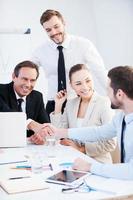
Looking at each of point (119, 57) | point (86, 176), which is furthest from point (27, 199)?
point (119, 57)

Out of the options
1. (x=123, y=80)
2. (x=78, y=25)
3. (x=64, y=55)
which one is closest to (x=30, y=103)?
(x=64, y=55)

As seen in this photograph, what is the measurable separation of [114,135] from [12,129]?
0.70m

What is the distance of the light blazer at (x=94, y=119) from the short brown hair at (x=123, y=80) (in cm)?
69

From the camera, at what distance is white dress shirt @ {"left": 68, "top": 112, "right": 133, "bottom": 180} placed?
71.9 inches

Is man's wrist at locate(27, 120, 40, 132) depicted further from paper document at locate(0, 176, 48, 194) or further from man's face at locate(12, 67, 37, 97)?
paper document at locate(0, 176, 48, 194)

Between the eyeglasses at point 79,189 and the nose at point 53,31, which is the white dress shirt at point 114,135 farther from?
the nose at point 53,31

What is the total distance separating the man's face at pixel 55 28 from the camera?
332cm

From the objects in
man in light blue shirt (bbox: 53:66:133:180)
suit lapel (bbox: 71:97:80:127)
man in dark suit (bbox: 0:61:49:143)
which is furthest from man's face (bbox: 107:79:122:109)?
man in dark suit (bbox: 0:61:49:143)

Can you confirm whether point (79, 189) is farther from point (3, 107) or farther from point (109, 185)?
point (3, 107)

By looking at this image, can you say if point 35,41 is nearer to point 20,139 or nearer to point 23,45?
point 23,45

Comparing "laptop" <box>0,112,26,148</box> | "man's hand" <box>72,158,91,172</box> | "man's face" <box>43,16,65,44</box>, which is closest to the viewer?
"man's hand" <box>72,158,91,172</box>

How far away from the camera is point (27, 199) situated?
157 cm

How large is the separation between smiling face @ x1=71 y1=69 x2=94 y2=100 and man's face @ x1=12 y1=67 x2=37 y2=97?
35 centimetres

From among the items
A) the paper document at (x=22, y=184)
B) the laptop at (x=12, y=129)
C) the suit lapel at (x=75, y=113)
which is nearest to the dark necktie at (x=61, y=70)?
the suit lapel at (x=75, y=113)
